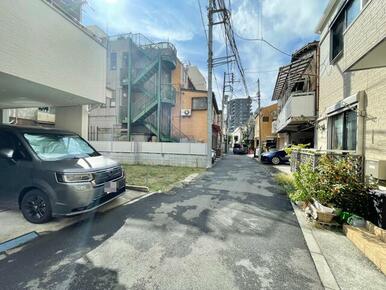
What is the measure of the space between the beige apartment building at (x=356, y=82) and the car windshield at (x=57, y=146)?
5.73m

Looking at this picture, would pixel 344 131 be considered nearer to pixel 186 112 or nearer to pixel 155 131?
pixel 186 112

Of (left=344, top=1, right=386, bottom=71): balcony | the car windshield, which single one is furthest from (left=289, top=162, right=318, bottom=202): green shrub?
the car windshield

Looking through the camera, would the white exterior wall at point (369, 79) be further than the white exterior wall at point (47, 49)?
No

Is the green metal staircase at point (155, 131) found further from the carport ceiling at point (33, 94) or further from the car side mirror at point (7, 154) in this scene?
the car side mirror at point (7, 154)

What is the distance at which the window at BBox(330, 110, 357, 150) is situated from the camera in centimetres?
535

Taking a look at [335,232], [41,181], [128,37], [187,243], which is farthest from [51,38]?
[128,37]

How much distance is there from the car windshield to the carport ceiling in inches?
48.2

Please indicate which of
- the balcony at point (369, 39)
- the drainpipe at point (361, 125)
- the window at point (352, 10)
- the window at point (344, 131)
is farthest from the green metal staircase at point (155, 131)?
the balcony at point (369, 39)

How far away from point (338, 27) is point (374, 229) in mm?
6854

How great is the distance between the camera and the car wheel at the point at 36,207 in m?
3.51

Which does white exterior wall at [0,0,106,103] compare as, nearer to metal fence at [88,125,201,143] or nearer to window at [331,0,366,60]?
window at [331,0,366,60]

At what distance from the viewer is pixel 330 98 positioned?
7148 millimetres

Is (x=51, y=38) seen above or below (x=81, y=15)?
below

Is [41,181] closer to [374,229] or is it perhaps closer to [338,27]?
[374,229]
